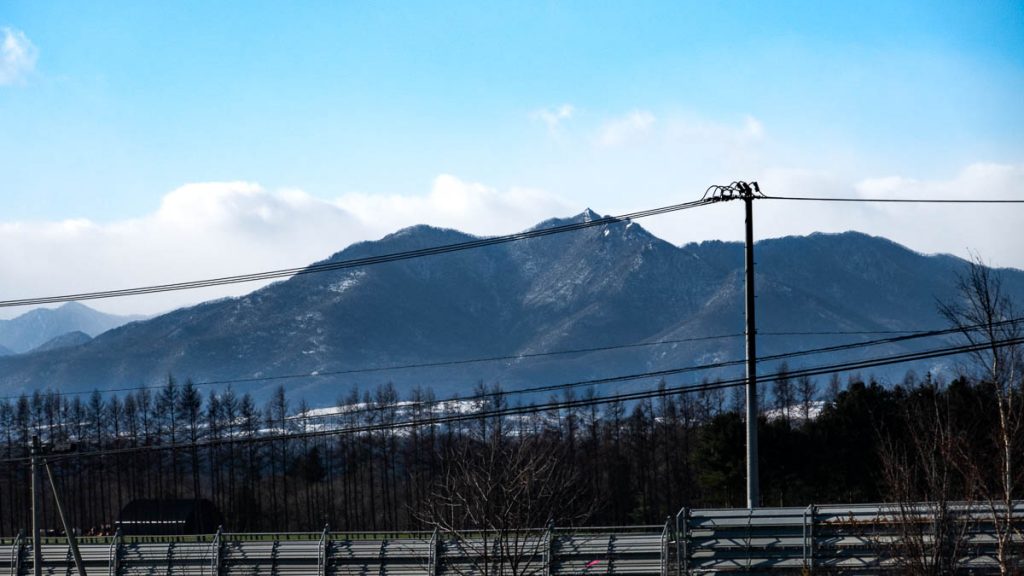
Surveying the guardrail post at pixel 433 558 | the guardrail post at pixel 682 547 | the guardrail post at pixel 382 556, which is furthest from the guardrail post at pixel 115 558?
the guardrail post at pixel 682 547

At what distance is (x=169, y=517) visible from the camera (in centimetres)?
8412

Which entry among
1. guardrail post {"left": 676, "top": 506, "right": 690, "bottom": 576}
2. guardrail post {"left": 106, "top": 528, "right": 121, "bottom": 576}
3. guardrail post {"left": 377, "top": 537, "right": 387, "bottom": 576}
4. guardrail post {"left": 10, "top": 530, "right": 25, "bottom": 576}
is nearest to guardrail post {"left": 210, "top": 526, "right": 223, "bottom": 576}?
guardrail post {"left": 106, "top": 528, "right": 121, "bottom": 576}

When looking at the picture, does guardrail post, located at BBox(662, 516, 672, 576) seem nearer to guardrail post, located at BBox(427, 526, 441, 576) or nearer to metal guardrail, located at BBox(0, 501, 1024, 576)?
metal guardrail, located at BBox(0, 501, 1024, 576)

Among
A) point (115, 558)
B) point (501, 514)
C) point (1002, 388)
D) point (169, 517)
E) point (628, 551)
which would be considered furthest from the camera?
point (169, 517)

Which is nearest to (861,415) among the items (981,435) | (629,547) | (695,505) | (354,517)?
(981,435)

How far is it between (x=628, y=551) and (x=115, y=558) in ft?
65.7

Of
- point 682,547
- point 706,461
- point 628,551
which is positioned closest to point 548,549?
point 628,551

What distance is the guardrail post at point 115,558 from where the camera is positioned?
4318cm

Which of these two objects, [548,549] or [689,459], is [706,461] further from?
[548,549]

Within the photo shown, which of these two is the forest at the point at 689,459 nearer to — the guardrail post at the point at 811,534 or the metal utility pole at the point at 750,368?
the metal utility pole at the point at 750,368

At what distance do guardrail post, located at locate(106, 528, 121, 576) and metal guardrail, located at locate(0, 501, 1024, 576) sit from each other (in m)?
0.07

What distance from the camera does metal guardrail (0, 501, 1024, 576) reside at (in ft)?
92.7

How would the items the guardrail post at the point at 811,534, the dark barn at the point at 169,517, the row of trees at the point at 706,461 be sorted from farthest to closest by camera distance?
1. the dark barn at the point at 169,517
2. the guardrail post at the point at 811,534
3. the row of trees at the point at 706,461

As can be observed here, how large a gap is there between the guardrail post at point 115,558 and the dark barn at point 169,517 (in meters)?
39.6
